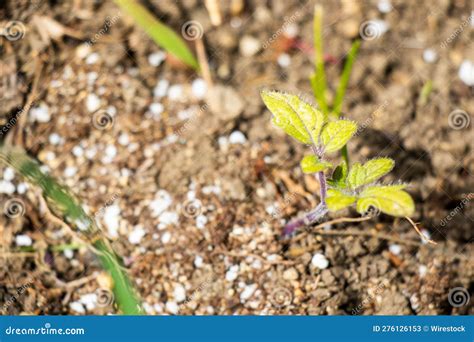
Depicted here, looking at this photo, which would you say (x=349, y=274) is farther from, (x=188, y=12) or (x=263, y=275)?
(x=188, y=12)

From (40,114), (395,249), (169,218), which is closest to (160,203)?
(169,218)

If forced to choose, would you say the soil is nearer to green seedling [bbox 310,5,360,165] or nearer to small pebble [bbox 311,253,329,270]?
small pebble [bbox 311,253,329,270]

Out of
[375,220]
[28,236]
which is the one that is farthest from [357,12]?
[28,236]

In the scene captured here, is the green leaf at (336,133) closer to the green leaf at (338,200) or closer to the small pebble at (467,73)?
the green leaf at (338,200)

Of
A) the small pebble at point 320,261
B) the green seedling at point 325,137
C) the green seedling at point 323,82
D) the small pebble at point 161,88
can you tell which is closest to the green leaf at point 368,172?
the green seedling at point 325,137

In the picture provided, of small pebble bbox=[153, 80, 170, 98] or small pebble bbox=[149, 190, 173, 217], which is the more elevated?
small pebble bbox=[153, 80, 170, 98]

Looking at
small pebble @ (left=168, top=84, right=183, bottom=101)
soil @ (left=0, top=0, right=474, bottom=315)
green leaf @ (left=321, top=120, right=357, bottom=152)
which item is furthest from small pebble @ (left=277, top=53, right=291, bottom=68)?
green leaf @ (left=321, top=120, right=357, bottom=152)
